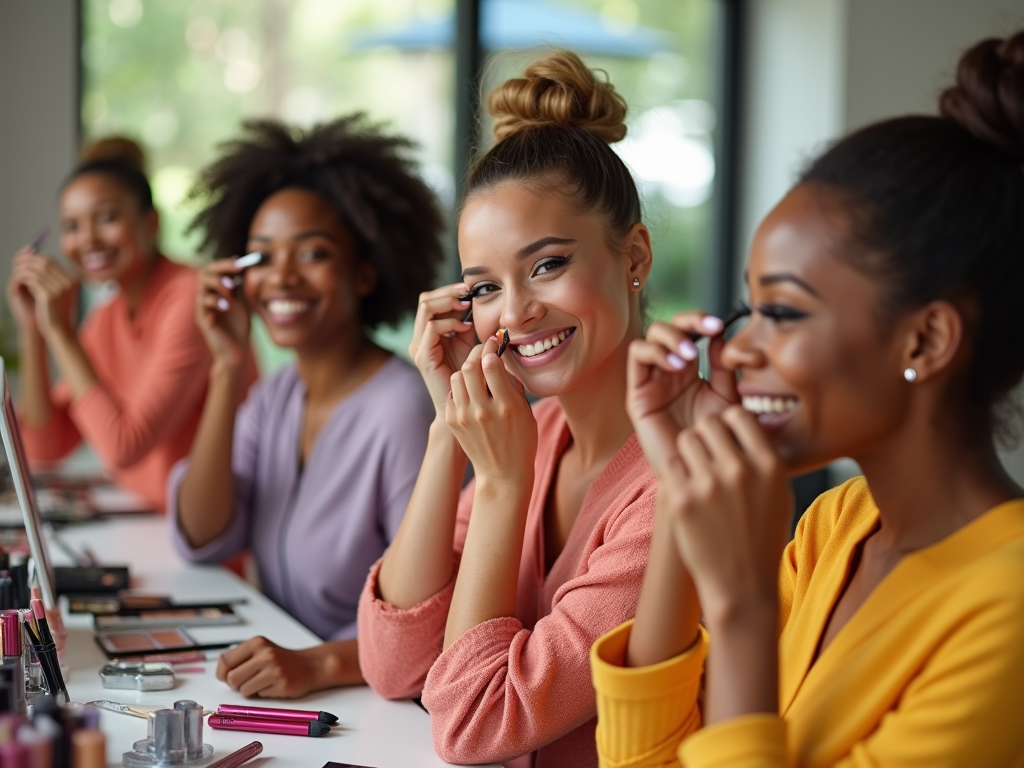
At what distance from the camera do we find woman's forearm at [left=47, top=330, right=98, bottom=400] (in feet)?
8.71

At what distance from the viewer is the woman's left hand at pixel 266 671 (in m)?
1.40

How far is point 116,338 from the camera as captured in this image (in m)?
3.13

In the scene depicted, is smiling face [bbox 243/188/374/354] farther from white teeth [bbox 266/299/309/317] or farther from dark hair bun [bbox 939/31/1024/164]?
dark hair bun [bbox 939/31/1024/164]

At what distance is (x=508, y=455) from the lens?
1.33 m

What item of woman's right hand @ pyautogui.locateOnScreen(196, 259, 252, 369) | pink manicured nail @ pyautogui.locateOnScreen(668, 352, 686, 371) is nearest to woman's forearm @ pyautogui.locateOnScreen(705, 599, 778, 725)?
pink manicured nail @ pyautogui.locateOnScreen(668, 352, 686, 371)

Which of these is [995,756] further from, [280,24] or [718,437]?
[280,24]

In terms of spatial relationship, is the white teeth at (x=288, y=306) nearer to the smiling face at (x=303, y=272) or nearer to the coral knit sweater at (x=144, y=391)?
the smiling face at (x=303, y=272)

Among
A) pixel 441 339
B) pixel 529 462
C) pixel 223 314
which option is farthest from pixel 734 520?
pixel 223 314

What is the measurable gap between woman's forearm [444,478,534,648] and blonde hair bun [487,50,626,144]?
0.51 meters

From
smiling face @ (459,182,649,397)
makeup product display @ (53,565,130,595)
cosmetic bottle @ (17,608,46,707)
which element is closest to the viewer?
cosmetic bottle @ (17,608,46,707)

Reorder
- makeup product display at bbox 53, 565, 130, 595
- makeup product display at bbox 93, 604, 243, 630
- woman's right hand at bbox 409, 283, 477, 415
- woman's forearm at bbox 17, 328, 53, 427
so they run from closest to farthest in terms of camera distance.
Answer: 1. woman's right hand at bbox 409, 283, 477, 415
2. makeup product display at bbox 93, 604, 243, 630
3. makeup product display at bbox 53, 565, 130, 595
4. woman's forearm at bbox 17, 328, 53, 427

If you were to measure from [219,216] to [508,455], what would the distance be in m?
1.29

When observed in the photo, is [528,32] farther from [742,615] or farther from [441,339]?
[742,615]

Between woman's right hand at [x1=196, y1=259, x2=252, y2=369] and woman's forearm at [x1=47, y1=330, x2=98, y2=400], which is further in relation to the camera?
woman's forearm at [x1=47, y1=330, x2=98, y2=400]
